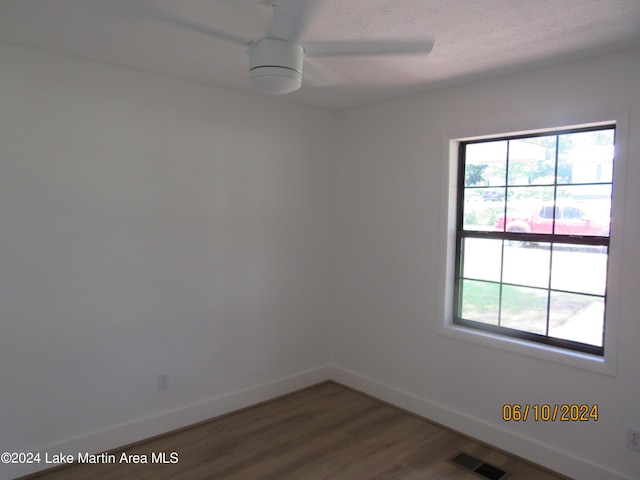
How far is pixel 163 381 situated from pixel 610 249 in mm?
2991

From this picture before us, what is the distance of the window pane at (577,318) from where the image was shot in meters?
2.65

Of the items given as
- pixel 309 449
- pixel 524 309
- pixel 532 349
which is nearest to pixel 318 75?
pixel 524 309

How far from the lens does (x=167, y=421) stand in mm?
3133

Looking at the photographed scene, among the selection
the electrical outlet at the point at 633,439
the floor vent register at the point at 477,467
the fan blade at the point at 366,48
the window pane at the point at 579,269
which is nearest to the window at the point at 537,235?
the window pane at the point at 579,269

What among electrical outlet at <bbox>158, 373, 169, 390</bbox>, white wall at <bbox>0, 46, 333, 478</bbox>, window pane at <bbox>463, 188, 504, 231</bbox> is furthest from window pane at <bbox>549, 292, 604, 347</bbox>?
electrical outlet at <bbox>158, 373, 169, 390</bbox>

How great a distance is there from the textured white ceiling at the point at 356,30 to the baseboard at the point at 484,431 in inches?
93.3

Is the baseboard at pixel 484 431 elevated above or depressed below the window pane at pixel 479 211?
below

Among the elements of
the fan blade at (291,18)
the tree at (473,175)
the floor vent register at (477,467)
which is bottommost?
the floor vent register at (477,467)

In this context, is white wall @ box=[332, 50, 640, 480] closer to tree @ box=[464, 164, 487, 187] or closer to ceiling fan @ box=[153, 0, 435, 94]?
tree @ box=[464, 164, 487, 187]

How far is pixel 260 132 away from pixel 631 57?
2.48 m

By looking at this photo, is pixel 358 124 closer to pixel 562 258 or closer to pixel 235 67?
pixel 235 67

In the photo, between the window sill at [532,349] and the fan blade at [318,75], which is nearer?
the window sill at [532,349]

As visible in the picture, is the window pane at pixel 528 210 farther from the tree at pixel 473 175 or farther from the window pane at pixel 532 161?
the tree at pixel 473 175

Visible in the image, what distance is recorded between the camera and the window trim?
245 cm
